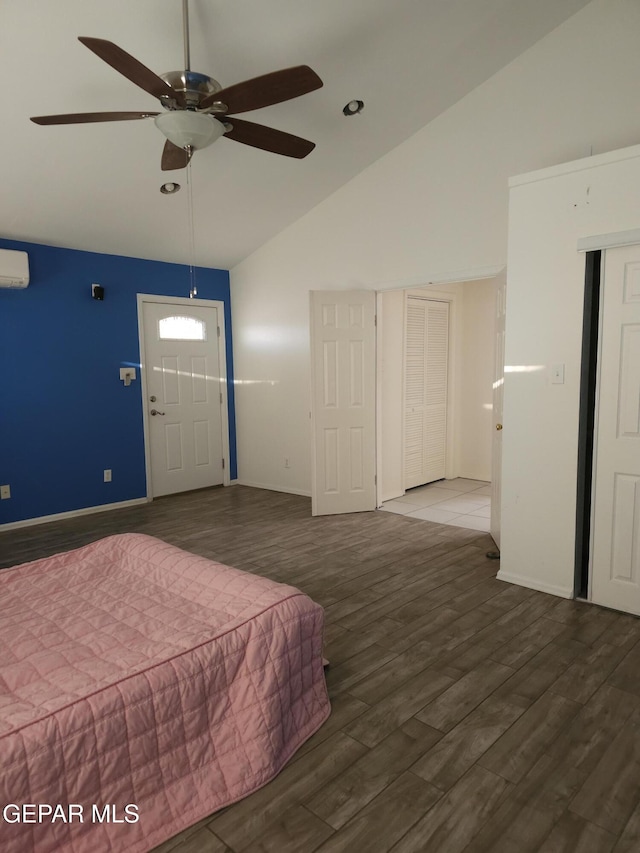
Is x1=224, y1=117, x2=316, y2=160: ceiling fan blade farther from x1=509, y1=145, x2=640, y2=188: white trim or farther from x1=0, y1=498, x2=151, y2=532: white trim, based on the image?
x1=0, y1=498, x2=151, y2=532: white trim

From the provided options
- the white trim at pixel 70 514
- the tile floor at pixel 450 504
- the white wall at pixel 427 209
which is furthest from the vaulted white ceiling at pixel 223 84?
the tile floor at pixel 450 504

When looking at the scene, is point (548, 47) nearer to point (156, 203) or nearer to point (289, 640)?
point (156, 203)

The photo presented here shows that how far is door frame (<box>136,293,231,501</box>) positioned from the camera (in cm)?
574

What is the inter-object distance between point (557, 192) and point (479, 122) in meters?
1.49

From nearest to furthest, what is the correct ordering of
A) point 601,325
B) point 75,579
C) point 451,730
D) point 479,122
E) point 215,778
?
point 215,778, point 451,730, point 75,579, point 601,325, point 479,122

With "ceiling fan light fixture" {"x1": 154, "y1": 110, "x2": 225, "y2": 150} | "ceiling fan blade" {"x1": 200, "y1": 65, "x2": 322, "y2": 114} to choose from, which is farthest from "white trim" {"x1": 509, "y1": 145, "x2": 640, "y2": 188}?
"ceiling fan light fixture" {"x1": 154, "y1": 110, "x2": 225, "y2": 150}

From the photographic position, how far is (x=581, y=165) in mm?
3020

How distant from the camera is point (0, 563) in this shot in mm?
3996

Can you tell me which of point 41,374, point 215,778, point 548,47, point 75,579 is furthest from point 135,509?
point 548,47

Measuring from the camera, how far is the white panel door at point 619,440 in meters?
2.95

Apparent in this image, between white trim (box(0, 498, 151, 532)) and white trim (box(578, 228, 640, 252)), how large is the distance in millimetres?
4720

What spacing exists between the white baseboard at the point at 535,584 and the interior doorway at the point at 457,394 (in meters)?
1.67
